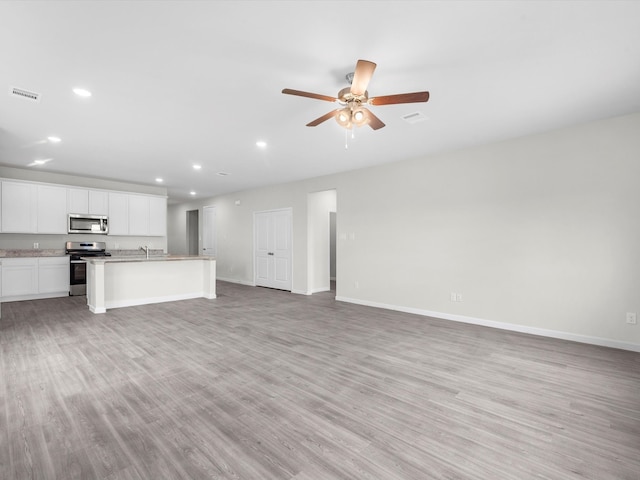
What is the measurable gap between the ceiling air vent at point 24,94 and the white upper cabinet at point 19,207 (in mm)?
4360

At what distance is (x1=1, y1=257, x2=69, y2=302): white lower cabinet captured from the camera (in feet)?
19.8

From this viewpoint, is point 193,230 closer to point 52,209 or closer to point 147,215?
point 147,215

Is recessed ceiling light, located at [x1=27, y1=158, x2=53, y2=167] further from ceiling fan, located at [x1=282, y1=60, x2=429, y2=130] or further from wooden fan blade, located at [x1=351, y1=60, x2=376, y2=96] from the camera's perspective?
wooden fan blade, located at [x1=351, y1=60, x2=376, y2=96]

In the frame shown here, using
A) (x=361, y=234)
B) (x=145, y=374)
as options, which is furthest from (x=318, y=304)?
(x=145, y=374)

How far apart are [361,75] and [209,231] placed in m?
9.02

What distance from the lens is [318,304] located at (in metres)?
6.17

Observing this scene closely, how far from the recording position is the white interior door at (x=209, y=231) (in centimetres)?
1018

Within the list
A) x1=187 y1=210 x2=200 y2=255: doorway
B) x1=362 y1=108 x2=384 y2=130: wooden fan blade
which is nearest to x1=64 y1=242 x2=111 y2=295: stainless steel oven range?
x1=187 y1=210 x2=200 y2=255: doorway

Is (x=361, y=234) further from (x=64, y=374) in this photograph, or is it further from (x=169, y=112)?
(x=64, y=374)

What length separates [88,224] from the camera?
7.10 meters

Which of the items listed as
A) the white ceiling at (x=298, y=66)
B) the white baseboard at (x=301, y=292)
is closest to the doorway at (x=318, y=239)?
the white baseboard at (x=301, y=292)

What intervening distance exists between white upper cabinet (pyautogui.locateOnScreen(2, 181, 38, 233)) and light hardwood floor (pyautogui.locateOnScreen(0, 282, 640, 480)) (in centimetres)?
314

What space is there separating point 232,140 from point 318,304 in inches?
135

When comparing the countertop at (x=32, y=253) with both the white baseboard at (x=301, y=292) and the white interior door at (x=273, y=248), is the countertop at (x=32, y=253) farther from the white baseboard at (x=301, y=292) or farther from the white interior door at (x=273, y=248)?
the white baseboard at (x=301, y=292)
